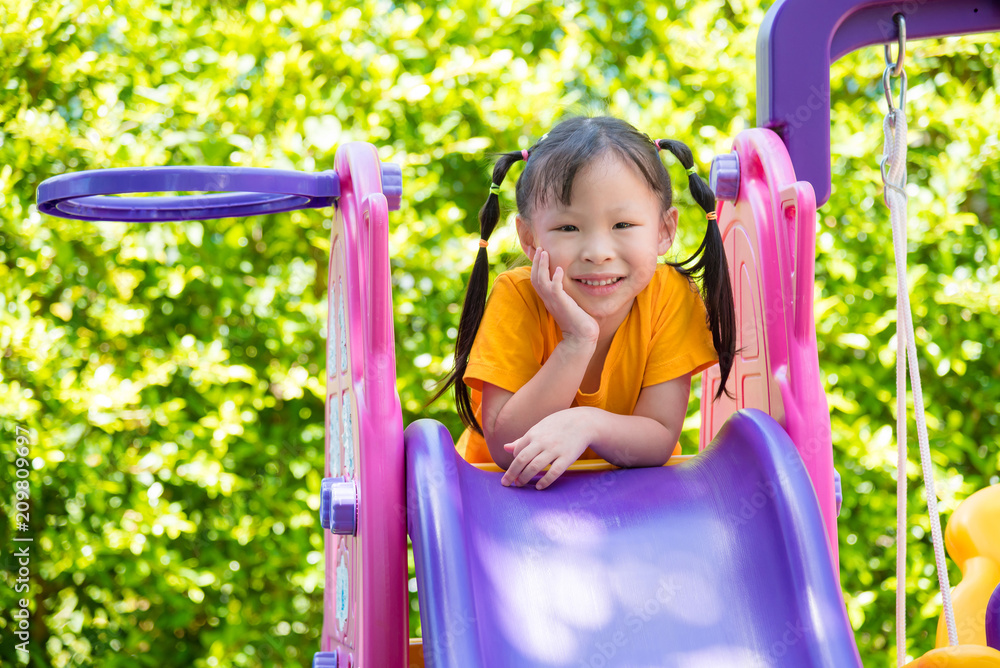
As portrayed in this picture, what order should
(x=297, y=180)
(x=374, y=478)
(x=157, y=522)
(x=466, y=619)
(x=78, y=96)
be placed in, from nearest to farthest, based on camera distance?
(x=466, y=619), (x=374, y=478), (x=297, y=180), (x=157, y=522), (x=78, y=96)

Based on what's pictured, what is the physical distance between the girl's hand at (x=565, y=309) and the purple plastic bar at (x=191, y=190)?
0.74 ft

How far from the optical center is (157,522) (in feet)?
7.04

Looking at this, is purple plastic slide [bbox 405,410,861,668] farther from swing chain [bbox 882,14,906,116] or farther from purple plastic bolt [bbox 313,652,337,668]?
swing chain [bbox 882,14,906,116]

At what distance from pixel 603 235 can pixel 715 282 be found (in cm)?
27

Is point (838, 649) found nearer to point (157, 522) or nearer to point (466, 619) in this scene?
point (466, 619)

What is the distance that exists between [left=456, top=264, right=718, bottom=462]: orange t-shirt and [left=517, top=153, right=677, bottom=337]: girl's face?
0.11m

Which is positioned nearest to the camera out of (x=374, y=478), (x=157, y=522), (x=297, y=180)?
(x=374, y=478)

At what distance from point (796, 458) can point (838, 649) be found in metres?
0.25

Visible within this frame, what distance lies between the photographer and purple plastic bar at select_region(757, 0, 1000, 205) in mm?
1381

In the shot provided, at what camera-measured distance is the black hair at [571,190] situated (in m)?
1.31

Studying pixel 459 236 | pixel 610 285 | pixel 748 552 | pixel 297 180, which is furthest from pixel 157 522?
pixel 748 552

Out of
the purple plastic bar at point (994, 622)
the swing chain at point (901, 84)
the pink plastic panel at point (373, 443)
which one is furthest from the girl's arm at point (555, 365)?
the purple plastic bar at point (994, 622)

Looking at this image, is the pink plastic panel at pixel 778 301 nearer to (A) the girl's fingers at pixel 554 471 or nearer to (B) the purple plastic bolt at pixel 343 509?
(A) the girl's fingers at pixel 554 471

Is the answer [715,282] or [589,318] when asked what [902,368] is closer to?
[715,282]
